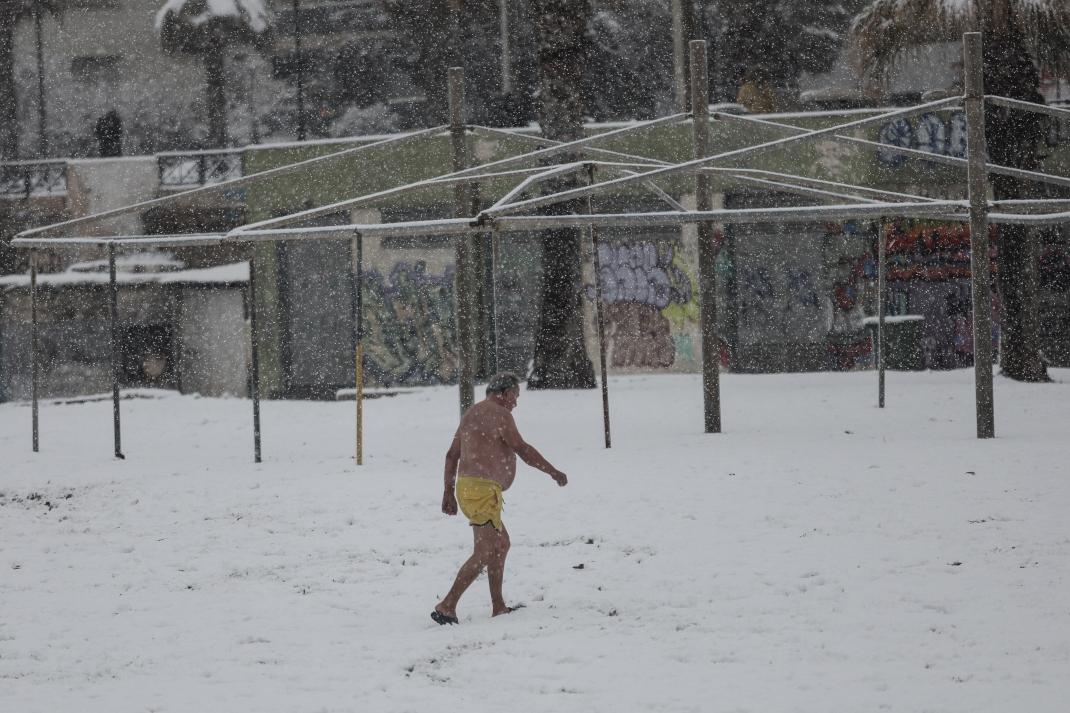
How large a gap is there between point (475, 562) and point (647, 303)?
18.7 meters

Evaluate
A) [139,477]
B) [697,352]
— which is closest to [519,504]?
[139,477]

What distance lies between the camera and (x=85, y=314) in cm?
2866

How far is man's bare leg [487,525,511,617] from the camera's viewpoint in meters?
7.89

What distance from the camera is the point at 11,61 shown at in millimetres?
37125

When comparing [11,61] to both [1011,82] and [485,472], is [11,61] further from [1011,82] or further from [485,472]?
[485,472]

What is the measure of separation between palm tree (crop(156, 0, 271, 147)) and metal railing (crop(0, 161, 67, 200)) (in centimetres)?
770

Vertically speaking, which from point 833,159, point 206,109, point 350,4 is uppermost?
point 350,4

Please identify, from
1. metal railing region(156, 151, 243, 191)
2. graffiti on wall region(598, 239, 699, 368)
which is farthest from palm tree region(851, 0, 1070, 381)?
metal railing region(156, 151, 243, 191)

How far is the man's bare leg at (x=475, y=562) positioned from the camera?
782cm

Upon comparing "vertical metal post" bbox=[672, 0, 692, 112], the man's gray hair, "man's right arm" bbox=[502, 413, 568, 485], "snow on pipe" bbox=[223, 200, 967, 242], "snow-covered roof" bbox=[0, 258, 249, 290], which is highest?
"vertical metal post" bbox=[672, 0, 692, 112]

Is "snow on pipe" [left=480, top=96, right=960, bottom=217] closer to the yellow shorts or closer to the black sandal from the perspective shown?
the yellow shorts

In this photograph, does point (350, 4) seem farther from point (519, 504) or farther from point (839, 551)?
point (839, 551)

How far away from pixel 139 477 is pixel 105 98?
28.1m

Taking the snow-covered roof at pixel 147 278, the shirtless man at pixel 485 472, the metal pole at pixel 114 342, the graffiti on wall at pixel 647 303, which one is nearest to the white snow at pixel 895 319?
the graffiti on wall at pixel 647 303
